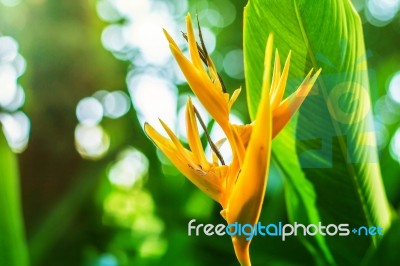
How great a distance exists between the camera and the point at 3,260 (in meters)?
0.42

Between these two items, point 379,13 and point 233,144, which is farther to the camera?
point 379,13

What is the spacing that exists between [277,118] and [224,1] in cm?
49

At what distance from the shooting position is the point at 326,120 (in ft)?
1.14

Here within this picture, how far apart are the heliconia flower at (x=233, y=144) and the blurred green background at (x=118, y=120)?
121 millimetres

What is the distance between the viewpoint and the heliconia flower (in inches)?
9.5

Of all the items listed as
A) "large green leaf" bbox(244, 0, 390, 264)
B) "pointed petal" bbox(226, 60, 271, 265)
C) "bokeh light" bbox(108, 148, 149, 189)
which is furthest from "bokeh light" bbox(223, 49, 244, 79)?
"pointed petal" bbox(226, 60, 271, 265)

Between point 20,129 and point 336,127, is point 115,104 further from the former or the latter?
point 336,127

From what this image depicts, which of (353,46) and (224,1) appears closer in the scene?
(353,46)

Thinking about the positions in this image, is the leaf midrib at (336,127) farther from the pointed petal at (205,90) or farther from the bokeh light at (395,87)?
the bokeh light at (395,87)

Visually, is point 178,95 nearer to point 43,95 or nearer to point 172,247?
point 172,247

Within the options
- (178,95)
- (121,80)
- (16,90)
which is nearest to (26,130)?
(16,90)

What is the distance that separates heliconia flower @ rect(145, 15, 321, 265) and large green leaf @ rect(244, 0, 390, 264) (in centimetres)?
4

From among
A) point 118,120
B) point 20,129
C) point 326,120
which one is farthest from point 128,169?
point 326,120

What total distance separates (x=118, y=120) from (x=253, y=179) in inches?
23.0
